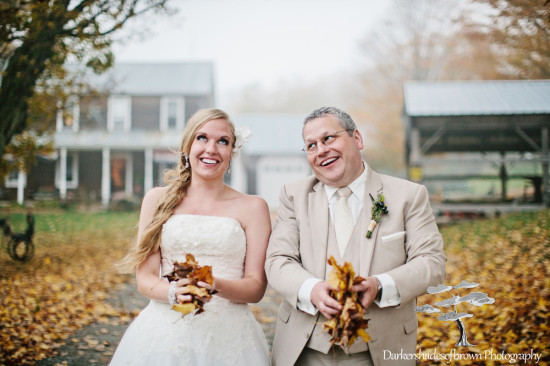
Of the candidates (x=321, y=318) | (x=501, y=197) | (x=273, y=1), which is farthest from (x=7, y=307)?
(x=501, y=197)

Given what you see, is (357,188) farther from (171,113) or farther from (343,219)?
(171,113)

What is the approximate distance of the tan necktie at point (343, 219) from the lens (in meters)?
2.36

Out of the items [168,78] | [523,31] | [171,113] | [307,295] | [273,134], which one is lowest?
[307,295]

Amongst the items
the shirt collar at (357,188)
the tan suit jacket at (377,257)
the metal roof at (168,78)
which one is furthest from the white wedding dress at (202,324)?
the metal roof at (168,78)

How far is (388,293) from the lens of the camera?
204 centimetres

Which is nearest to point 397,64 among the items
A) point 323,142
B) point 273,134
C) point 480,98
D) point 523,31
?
point 273,134

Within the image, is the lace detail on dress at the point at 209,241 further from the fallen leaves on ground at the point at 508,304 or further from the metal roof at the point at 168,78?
the metal roof at the point at 168,78

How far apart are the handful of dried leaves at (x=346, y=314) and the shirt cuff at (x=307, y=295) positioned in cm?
25

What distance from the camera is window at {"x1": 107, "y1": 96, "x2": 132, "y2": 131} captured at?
760 inches

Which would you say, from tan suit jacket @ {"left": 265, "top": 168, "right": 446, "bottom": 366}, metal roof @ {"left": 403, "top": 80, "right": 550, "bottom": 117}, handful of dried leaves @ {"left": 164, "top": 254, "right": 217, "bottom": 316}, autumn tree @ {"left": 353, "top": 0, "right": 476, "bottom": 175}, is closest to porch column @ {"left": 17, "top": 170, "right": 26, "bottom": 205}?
handful of dried leaves @ {"left": 164, "top": 254, "right": 217, "bottom": 316}

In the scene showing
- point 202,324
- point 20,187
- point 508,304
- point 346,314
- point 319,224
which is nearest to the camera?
point 346,314

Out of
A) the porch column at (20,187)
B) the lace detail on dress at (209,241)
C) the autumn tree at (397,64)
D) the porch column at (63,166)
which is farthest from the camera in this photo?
the porch column at (63,166)

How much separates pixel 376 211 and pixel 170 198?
1496 millimetres

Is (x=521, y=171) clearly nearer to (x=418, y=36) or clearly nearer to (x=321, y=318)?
(x=321, y=318)
